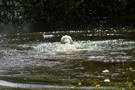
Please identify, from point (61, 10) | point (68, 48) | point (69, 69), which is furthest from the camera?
point (61, 10)

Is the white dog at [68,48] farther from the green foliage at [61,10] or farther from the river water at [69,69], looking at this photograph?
the green foliage at [61,10]

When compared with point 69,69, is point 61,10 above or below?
above

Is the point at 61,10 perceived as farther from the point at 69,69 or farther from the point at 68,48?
the point at 69,69

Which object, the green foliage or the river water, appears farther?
the green foliage

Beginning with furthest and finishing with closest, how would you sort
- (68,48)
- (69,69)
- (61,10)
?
(61,10), (68,48), (69,69)

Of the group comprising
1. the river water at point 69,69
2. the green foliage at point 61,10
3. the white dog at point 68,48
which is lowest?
the river water at point 69,69

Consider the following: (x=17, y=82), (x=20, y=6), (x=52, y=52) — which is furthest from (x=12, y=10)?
(x=17, y=82)

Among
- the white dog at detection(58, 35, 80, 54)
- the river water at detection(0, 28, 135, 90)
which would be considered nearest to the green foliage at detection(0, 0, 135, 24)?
the white dog at detection(58, 35, 80, 54)

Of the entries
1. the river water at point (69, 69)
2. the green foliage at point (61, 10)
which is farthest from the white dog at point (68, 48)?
the green foliage at point (61, 10)

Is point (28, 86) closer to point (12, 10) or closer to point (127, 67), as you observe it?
point (127, 67)

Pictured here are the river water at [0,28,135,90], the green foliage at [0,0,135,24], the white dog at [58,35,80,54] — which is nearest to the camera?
the river water at [0,28,135,90]

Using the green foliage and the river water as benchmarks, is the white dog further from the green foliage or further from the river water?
the green foliage

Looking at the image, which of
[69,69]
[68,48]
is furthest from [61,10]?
[69,69]

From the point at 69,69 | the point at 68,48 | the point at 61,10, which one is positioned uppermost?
the point at 61,10
